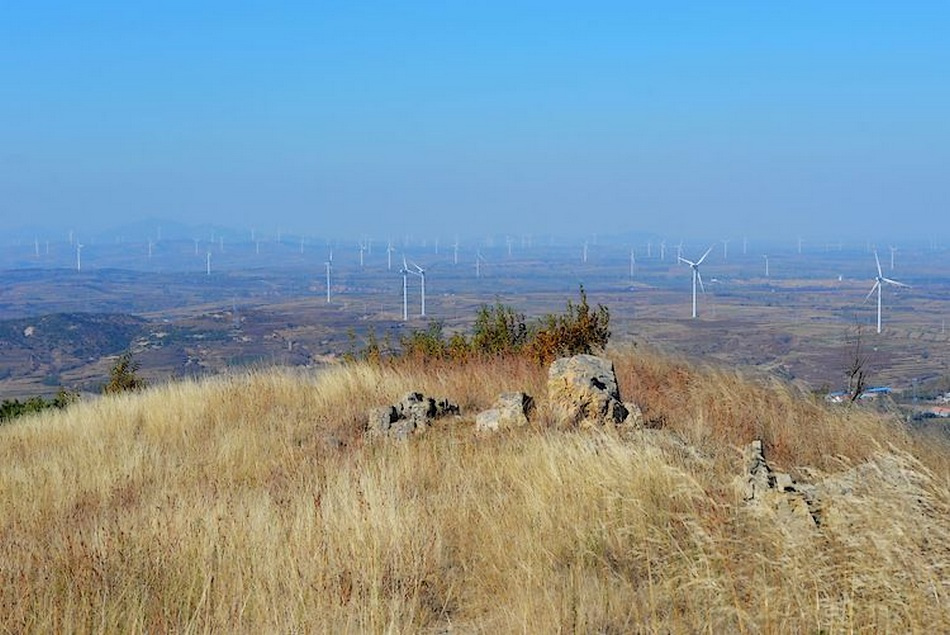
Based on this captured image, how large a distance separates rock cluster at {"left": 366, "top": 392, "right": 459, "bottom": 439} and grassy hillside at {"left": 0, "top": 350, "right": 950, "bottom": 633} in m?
0.24

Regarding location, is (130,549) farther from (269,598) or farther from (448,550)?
(448,550)

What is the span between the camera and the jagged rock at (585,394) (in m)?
9.55

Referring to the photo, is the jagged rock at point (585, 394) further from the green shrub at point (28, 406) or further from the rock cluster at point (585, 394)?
the green shrub at point (28, 406)

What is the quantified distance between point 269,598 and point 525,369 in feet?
27.6

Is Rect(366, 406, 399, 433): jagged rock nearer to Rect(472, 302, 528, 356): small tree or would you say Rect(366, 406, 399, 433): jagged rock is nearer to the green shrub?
Rect(472, 302, 528, 356): small tree

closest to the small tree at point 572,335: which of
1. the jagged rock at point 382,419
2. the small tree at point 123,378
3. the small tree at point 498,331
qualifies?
the small tree at point 498,331

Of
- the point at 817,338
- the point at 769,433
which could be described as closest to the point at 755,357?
the point at 817,338

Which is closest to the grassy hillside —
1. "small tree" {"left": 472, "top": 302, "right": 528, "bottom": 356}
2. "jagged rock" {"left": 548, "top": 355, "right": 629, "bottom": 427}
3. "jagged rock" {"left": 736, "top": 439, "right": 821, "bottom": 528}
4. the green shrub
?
"jagged rock" {"left": 736, "top": 439, "right": 821, "bottom": 528}

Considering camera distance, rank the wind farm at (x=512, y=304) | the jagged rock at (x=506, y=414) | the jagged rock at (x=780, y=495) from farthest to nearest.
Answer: the wind farm at (x=512, y=304)
the jagged rock at (x=506, y=414)
the jagged rock at (x=780, y=495)

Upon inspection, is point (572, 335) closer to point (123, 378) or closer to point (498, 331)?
point (498, 331)

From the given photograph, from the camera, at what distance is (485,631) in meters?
4.61

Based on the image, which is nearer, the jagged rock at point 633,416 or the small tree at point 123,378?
the jagged rock at point 633,416

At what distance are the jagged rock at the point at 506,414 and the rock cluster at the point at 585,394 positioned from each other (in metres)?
0.32

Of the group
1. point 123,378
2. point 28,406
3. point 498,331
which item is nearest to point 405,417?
point 498,331
